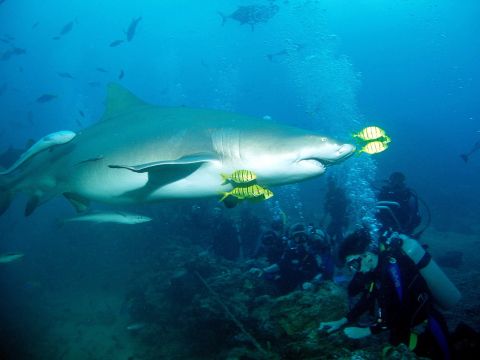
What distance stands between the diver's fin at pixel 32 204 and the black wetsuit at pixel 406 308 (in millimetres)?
4813

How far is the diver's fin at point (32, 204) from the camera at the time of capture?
15.2ft

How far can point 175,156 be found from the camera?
3.40 meters

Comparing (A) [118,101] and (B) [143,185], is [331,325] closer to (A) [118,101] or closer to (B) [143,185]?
(B) [143,185]

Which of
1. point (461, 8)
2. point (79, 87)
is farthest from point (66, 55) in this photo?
point (461, 8)

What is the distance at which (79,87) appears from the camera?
176 metres

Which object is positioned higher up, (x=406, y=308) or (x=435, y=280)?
(x=435, y=280)

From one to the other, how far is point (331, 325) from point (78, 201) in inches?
149

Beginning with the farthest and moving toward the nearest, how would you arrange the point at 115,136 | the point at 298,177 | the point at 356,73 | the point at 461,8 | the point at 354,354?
the point at 356,73
the point at 461,8
the point at 115,136
the point at 298,177
the point at 354,354

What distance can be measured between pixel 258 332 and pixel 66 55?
207m

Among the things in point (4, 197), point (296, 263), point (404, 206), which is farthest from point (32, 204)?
point (404, 206)

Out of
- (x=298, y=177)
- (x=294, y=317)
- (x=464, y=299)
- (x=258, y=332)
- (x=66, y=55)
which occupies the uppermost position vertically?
(x=66, y=55)

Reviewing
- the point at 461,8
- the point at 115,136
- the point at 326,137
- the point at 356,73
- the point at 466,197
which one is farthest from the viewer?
the point at 356,73

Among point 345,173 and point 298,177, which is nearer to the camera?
point 298,177

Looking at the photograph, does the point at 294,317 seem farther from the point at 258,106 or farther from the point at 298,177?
the point at 258,106
